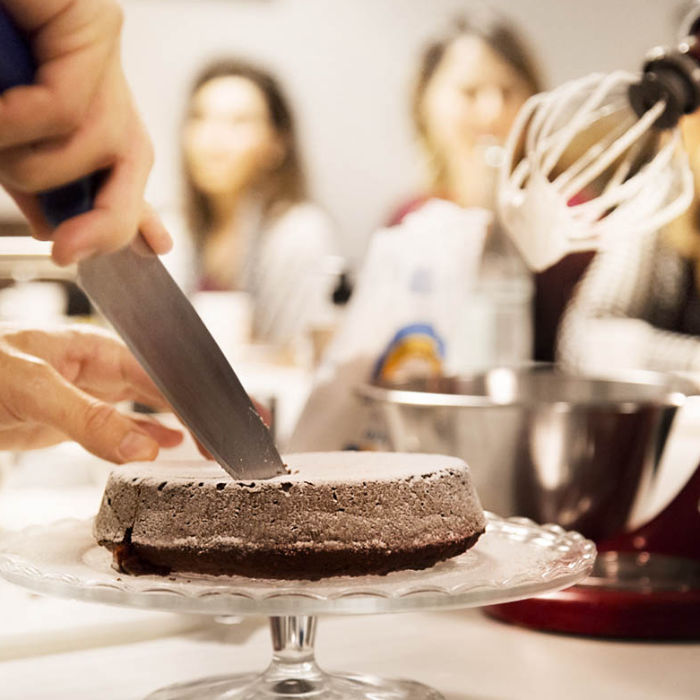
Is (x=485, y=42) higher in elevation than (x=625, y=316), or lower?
higher

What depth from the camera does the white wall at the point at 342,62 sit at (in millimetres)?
3910

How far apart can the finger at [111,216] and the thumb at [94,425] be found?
0.64 feet

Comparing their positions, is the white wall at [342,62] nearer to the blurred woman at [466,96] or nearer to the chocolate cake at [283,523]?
the blurred woman at [466,96]

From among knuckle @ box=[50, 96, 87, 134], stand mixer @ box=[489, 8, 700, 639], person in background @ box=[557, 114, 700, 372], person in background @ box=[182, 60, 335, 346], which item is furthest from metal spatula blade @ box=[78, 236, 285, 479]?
person in background @ box=[182, 60, 335, 346]

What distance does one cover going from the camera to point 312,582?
0.48 m

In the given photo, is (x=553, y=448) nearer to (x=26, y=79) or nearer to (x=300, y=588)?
(x=300, y=588)

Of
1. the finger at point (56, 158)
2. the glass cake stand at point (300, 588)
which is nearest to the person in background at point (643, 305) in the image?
the glass cake stand at point (300, 588)

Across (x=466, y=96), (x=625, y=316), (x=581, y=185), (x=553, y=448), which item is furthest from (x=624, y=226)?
(x=466, y=96)

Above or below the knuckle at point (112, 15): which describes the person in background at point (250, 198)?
above

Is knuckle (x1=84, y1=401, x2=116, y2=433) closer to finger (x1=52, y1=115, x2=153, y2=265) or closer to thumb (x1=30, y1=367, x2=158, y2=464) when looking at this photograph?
thumb (x1=30, y1=367, x2=158, y2=464)

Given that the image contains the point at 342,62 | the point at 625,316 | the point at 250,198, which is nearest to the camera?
the point at 625,316

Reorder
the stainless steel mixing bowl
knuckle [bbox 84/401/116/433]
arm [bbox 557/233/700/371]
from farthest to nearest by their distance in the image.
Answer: arm [bbox 557/233/700/371], the stainless steel mixing bowl, knuckle [bbox 84/401/116/433]

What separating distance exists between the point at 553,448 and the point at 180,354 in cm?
28

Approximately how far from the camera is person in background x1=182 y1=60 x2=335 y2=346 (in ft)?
13.0
